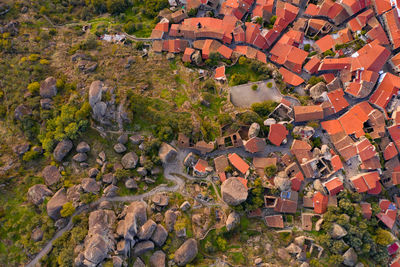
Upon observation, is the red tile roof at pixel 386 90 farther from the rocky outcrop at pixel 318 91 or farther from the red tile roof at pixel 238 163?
the red tile roof at pixel 238 163

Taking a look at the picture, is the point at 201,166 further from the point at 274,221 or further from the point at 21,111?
the point at 21,111

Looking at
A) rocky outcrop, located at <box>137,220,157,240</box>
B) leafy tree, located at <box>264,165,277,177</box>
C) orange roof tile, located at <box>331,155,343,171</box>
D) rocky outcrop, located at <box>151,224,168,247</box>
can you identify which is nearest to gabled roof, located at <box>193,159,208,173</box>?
leafy tree, located at <box>264,165,277,177</box>

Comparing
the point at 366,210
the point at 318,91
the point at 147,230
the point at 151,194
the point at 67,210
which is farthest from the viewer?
the point at 318,91

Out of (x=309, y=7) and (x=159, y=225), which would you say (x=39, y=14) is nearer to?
(x=159, y=225)

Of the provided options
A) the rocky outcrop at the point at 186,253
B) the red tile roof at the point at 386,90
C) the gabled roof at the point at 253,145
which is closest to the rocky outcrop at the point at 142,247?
the rocky outcrop at the point at 186,253

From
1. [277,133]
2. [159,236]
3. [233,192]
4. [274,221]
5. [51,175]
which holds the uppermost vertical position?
[277,133]

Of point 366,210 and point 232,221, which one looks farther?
point 366,210

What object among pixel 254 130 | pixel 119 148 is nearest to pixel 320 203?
pixel 254 130
